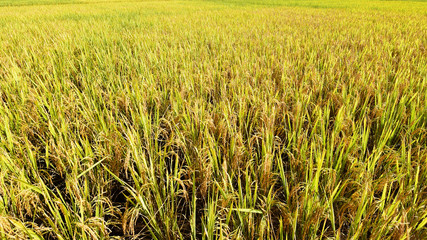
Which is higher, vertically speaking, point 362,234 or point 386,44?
point 386,44

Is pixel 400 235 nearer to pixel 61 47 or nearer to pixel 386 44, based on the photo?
pixel 386 44

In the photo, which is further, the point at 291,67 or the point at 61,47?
the point at 61,47

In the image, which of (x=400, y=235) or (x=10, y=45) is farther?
(x=10, y=45)

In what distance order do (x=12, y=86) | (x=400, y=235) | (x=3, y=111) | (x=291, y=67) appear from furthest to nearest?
(x=291, y=67), (x=12, y=86), (x=3, y=111), (x=400, y=235)

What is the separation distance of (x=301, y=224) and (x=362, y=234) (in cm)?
17

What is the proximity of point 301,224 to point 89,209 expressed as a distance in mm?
670

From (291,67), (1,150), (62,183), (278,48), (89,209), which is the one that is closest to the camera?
(89,209)

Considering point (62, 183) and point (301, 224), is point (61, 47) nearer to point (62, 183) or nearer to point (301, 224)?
point (62, 183)

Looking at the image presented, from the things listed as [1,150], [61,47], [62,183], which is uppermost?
[61,47]

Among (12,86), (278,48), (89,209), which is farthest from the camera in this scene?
(278,48)

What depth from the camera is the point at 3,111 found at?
123 centimetres

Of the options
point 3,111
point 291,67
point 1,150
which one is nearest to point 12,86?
point 3,111

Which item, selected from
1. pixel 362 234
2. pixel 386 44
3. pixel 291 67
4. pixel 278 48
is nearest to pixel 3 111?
pixel 362 234

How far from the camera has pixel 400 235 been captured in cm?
58
